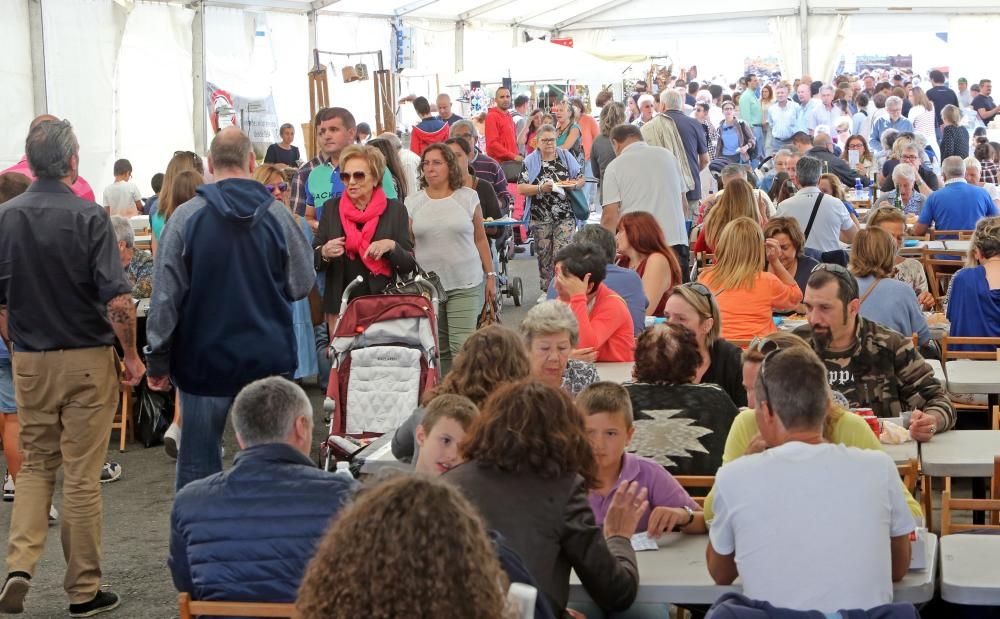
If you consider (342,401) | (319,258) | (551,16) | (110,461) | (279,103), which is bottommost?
(110,461)

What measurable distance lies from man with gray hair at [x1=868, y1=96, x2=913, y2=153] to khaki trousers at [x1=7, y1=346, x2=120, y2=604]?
13.5 m

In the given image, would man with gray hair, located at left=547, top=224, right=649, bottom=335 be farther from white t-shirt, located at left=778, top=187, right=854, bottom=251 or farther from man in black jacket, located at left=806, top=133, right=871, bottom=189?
man in black jacket, located at left=806, top=133, right=871, bottom=189

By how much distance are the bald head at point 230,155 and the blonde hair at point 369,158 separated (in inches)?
75.9

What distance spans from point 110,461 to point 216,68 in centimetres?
1003

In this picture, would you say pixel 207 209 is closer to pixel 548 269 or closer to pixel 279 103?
pixel 548 269

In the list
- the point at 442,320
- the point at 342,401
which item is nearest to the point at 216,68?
the point at 442,320

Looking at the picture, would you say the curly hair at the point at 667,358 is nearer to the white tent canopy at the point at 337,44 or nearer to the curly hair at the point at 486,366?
the curly hair at the point at 486,366

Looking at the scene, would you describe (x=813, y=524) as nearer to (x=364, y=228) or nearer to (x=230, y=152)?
(x=230, y=152)

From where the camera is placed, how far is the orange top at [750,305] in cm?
620

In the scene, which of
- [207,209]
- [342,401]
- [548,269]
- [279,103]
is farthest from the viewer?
[279,103]

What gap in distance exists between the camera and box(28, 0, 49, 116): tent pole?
13.1 meters

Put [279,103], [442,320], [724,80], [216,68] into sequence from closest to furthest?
[442,320]
[216,68]
[279,103]
[724,80]

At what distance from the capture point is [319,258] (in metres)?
6.66

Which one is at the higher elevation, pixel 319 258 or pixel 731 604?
pixel 319 258
